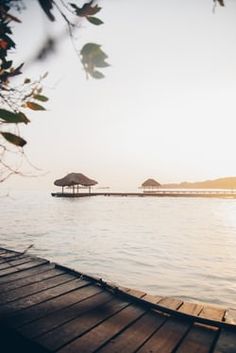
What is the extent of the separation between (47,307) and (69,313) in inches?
13.5

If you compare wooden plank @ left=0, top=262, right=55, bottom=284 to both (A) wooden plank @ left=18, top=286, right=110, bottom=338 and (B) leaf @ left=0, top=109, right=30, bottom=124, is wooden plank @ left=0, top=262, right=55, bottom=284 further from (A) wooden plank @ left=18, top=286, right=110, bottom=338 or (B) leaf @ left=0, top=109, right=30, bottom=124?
(B) leaf @ left=0, top=109, right=30, bottom=124

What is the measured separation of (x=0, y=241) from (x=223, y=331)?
14583mm

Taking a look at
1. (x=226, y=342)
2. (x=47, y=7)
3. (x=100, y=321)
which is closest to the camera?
(x=47, y=7)

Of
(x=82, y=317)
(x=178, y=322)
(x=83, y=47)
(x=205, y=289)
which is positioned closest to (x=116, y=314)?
(x=82, y=317)

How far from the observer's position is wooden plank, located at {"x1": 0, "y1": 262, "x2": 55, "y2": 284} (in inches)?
192

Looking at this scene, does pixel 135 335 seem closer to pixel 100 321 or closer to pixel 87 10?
pixel 100 321

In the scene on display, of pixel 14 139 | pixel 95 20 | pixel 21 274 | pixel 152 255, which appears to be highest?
pixel 95 20

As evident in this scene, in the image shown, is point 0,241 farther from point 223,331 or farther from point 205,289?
point 223,331

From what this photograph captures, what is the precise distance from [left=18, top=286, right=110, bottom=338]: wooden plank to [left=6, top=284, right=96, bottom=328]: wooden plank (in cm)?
4

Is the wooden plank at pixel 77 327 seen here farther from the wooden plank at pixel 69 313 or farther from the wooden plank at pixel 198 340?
the wooden plank at pixel 198 340

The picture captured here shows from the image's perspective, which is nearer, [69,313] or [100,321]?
[100,321]

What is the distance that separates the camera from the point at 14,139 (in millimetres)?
895

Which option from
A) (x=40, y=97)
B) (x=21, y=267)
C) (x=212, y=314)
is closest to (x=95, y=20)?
(x=40, y=97)

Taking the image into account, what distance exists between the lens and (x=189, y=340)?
332 centimetres
